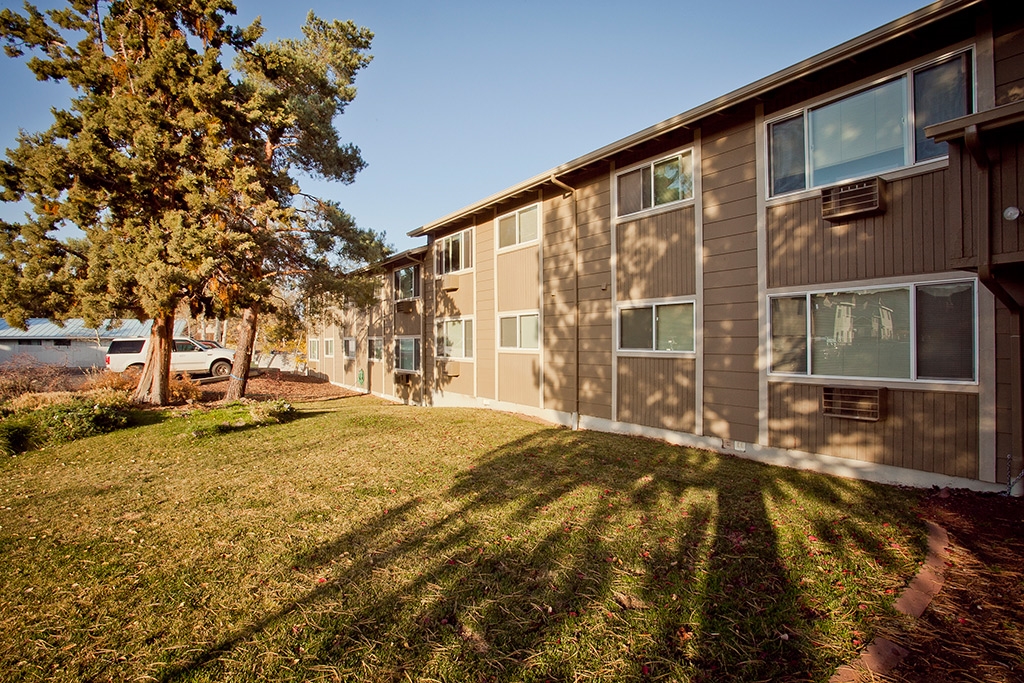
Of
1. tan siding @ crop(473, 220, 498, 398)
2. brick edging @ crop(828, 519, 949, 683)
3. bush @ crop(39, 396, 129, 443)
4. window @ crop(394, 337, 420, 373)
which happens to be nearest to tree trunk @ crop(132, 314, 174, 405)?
bush @ crop(39, 396, 129, 443)

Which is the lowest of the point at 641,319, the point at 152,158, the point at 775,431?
the point at 775,431

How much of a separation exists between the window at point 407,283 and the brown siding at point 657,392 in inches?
398

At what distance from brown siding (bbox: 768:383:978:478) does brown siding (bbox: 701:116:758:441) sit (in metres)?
0.47

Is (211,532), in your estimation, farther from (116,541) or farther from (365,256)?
(365,256)

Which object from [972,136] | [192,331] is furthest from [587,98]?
[192,331]

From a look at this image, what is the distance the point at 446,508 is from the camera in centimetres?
486

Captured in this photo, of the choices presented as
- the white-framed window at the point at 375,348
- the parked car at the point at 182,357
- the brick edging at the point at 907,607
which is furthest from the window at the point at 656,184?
the parked car at the point at 182,357

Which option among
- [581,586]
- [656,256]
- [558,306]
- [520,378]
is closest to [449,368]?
[520,378]

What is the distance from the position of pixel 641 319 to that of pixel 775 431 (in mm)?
3050

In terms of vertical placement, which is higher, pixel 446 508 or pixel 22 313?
pixel 22 313

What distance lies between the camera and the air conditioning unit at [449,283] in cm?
1471

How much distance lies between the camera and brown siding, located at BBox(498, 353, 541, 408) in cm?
1153

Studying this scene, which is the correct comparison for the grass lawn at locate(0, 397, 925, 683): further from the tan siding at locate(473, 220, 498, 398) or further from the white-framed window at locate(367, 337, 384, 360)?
the white-framed window at locate(367, 337, 384, 360)

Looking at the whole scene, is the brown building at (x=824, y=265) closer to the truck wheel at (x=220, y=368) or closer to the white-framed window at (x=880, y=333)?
the white-framed window at (x=880, y=333)
